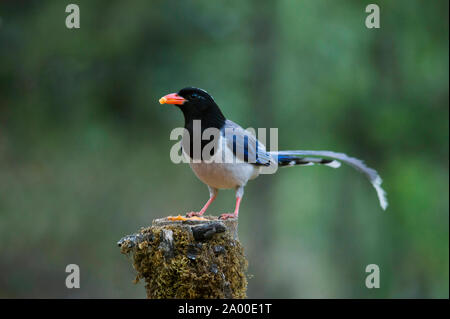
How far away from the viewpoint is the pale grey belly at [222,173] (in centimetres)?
521

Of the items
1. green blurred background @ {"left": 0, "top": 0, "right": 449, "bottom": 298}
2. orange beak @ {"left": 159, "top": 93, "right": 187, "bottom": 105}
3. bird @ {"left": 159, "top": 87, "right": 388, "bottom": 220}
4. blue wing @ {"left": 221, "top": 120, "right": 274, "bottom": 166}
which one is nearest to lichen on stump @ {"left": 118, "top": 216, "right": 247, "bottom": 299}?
bird @ {"left": 159, "top": 87, "right": 388, "bottom": 220}

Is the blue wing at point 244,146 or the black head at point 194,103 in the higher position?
the black head at point 194,103

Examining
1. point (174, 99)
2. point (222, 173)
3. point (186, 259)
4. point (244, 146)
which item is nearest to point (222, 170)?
point (222, 173)

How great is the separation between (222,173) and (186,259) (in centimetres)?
140

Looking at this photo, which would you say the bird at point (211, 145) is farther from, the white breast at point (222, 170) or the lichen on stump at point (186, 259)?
the lichen on stump at point (186, 259)

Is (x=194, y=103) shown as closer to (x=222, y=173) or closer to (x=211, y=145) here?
(x=211, y=145)

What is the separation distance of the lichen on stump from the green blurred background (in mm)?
5777

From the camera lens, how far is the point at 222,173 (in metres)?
5.24

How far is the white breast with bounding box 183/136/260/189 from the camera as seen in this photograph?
521 centimetres

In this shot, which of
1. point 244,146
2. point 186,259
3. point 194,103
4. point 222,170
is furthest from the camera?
point 244,146

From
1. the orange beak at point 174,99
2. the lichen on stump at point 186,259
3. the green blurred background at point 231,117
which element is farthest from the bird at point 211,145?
the green blurred background at point 231,117

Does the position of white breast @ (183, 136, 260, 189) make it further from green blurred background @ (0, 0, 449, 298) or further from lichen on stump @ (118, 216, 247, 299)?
green blurred background @ (0, 0, 449, 298)

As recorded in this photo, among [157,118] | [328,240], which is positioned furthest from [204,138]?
[328,240]

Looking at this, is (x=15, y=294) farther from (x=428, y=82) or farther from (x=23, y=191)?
(x=428, y=82)
